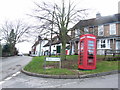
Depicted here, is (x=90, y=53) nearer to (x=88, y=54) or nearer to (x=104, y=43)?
(x=88, y=54)

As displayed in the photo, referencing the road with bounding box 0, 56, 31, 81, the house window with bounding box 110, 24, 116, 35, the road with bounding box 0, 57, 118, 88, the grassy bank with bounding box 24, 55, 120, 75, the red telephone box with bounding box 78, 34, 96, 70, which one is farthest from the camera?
the house window with bounding box 110, 24, 116, 35

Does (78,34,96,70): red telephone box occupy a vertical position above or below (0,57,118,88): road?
above

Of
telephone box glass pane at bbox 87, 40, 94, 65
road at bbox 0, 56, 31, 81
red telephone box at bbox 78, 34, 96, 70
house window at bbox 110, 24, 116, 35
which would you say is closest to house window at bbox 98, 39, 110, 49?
house window at bbox 110, 24, 116, 35

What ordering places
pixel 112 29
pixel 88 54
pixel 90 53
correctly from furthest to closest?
1. pixel 112 29
2. pixel 90 53
3. pixel 88 54

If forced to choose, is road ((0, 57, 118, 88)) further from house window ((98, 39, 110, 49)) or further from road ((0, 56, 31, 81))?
house window ((98, 39, 110, 49))

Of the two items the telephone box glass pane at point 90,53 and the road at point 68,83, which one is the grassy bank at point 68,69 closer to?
the telephone box glass pane at point 90,53

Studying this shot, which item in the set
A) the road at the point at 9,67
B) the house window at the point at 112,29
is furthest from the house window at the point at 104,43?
the road at the point at 9,67

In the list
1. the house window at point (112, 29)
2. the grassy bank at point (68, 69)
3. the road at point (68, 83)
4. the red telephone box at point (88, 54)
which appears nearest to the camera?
the road at point (68, 83)

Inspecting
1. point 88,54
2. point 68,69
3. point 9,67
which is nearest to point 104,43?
point 88,54

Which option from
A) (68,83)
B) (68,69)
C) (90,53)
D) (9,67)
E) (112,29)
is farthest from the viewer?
(112,29)

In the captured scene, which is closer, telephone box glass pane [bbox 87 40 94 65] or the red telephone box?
the red telephone box

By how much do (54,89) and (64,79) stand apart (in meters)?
1.99

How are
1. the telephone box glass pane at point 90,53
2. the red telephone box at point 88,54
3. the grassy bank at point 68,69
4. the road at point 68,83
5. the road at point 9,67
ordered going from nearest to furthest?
the road at point 68,83 < the grassy bank at point 68,69 < the red telephone box at point 88,54 < the telephone box glass pane at point 90,53 < the road at point 9,67

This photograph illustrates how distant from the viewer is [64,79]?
25.5ft
